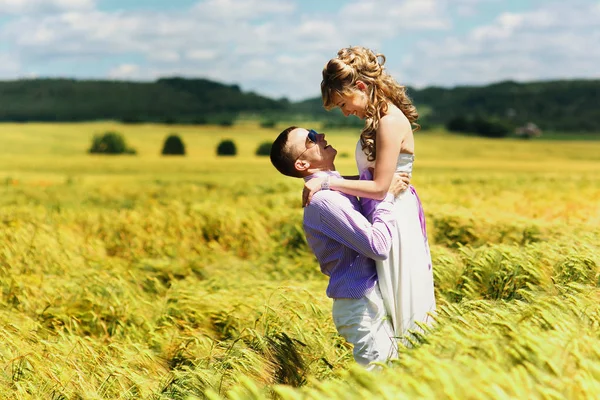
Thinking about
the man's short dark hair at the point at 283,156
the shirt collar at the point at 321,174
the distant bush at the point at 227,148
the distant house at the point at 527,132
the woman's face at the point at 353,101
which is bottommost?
the distant bush at the point at 227,148

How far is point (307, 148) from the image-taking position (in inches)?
161

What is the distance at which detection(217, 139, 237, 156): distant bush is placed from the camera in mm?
41438

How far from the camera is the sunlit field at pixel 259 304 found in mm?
3316

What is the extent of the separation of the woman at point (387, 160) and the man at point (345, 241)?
7cm

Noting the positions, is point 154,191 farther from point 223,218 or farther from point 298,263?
point 298,263

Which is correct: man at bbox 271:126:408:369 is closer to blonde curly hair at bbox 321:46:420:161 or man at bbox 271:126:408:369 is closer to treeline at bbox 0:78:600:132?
blonde curly hair at bbox 321:46:420:161

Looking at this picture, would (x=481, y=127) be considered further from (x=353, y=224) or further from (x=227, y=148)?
(x=353, y=224)

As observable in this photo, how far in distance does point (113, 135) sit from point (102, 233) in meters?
34.5

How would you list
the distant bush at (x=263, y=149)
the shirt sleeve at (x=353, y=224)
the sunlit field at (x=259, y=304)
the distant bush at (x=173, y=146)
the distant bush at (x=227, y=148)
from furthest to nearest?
the distant bush at (x=173, y=146) < the distant bush at (x=227, y=148) < the distant bush at (x=263, y=149) < the shirt sleeve at (x=353, y=224) < the sunlit field at (x=259, y=304)

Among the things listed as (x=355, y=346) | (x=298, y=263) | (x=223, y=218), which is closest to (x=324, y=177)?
(x=355, y=346)

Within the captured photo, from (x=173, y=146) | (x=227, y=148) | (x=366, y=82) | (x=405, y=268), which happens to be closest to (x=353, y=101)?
(x=366, y=82)

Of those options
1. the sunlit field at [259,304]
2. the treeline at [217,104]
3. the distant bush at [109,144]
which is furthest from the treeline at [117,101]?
the sunlit field at [259,304]

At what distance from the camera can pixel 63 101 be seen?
76750 millimetres

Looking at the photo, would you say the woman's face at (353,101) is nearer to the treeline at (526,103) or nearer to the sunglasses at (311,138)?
the sunglasses at (311,138)
